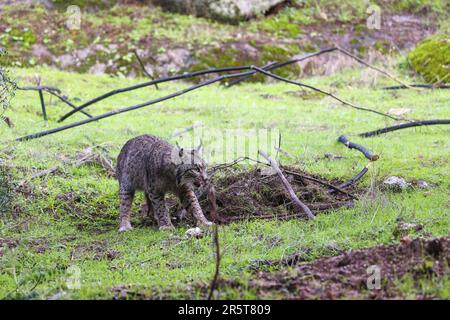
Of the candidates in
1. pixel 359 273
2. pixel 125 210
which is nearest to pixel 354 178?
pixel 125 210

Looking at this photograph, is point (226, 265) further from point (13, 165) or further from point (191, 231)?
point (13, 165)

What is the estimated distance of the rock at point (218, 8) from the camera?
23859 mm

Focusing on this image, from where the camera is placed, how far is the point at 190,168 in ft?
27.1

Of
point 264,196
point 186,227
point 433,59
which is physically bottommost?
point 433,59

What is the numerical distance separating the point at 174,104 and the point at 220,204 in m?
8.16

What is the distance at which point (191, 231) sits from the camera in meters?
7.88

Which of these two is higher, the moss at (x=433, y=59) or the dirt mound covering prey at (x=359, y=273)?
the dirt mound covering prey at (x=359, y=273)

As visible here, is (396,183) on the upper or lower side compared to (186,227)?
upper

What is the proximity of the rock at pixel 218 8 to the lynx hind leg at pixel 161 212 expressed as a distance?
16.3 meters

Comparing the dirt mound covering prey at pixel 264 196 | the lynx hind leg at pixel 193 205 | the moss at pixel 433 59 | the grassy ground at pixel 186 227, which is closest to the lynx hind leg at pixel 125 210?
the grassy ground at pixel 186 227

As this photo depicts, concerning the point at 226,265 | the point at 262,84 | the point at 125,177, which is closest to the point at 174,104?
the point at 262,84

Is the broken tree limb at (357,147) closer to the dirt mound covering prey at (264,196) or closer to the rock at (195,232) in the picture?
the dirt mound covering prey at (264,196)

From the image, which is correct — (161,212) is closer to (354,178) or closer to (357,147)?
(354,178)

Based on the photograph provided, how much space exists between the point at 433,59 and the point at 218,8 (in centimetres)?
896
